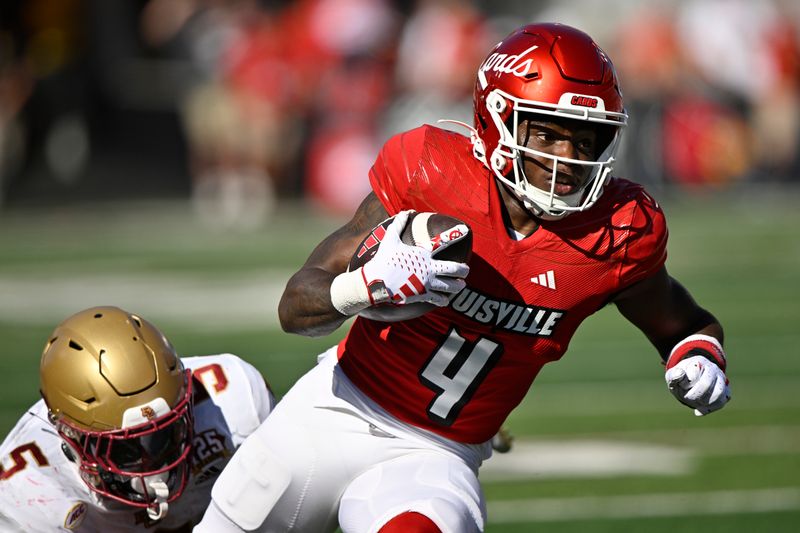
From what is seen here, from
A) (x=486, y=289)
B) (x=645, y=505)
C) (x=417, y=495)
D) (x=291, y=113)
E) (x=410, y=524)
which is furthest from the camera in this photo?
(x=291, y=113)

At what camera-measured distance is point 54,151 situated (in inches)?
598

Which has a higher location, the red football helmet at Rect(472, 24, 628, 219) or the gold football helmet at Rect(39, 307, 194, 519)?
the red football helmet at Rect(472, 24, 628, 219)

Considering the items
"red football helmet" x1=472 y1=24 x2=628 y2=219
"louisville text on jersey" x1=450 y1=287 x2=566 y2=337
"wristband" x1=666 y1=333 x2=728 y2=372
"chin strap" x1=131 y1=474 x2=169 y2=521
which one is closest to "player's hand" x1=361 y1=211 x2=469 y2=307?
"louisville text on jersey" x1=450 y1=287 x2=566 y2=337

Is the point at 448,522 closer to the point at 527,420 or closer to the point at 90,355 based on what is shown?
the point at 90,355

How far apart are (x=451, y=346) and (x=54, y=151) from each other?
498 inches

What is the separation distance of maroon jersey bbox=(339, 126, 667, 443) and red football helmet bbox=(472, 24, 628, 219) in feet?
0.31

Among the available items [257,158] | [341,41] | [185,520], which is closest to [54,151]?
[257,158]

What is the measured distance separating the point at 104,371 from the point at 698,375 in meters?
1.59

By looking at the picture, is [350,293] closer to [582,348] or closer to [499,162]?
[499,162]

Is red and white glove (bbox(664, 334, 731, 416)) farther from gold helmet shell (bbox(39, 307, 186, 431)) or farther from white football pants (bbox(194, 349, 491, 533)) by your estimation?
gold helmet shell (bbox(39, 307, 186, 431))

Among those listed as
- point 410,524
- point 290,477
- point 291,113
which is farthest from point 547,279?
point 291,113

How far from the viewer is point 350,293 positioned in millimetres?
3027

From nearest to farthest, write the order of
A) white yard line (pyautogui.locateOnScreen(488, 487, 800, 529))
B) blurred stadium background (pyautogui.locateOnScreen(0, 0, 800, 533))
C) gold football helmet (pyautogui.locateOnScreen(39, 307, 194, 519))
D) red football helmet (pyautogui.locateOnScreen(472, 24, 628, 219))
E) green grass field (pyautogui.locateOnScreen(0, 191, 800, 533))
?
red football helmet (pyautogui.locateOnScreen(472, 24, 628, 219)) < gold football helmet (pyautogui.locateOnScreen(39, 307, 194, 519)) < white yard line (pyautogui.locateOnScreen(488, 487, 800, 529)) < green grass field (pyautogui.locateOnScreen(0, 191, 800, 533)) < blurred stadium background (pyautogui.locateOnScreen(0, 0, 800, 533))

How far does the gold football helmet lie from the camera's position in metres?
3.51
